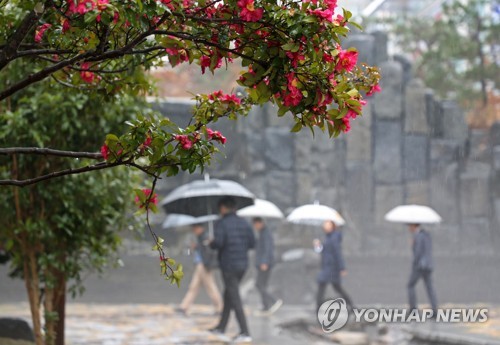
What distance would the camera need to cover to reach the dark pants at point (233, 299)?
13000 millimetres

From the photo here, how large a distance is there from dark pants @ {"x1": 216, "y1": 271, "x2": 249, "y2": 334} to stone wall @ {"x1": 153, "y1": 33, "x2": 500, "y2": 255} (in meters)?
13.5

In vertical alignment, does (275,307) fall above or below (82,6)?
below

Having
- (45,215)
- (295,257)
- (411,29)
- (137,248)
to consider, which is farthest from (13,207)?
(411,29)

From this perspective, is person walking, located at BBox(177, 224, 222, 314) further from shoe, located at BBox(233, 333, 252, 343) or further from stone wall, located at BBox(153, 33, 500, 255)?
stone wall, located at BBox(153, 33, 500, 255)

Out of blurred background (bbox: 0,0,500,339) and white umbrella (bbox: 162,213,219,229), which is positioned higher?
blurred background (bbox: 0,0,500,339)

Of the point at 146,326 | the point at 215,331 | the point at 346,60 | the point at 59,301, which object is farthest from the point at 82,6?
the point at 146,326

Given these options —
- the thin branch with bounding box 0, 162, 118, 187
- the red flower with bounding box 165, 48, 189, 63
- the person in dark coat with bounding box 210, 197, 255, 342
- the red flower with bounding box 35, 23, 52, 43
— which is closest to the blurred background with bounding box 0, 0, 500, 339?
the person in dark coat with bounding box 210, 197, 255, 342

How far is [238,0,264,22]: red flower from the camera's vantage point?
14.3 feet

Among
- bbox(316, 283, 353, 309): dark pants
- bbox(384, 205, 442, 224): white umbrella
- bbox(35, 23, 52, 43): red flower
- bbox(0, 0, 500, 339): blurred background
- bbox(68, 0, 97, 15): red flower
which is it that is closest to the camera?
bbox(68, 0, 97, 15): red flower

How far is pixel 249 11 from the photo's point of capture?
4375 millimetres

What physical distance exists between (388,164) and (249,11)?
2424cm

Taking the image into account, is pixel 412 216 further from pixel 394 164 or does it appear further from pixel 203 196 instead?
pixel 394 164

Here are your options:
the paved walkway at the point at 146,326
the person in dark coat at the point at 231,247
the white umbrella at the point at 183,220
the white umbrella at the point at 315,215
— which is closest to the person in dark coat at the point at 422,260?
the white umbrella at the point at 315,215

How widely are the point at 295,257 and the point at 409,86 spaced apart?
910 cm
